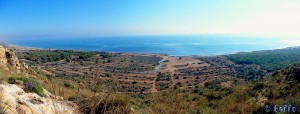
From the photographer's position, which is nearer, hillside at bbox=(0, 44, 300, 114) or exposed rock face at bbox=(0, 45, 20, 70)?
hillside at bbox=(0, 44, 300, 114)

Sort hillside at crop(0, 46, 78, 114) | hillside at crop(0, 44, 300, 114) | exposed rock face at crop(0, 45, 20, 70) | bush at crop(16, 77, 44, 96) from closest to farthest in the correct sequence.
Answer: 1. hillside at crop(0, 44, 300, 114)
2. hillside at crop(0, 46, 78, 114)
3. bush at crop(16, 77, 44, 96)
4. exposed rock face at crop(0, 45, 20, 70)

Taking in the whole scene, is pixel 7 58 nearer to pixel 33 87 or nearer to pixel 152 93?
pixel 33 87

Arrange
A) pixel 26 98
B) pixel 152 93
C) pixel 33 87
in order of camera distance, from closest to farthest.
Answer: pixel 152 93 < pixel 26 98 < pixel 33 87

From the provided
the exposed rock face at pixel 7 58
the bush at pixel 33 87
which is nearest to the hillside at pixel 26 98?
the bush at pixel 33 87

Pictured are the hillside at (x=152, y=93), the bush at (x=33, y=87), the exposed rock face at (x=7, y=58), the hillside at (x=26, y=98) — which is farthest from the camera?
the exposed rock face at (x=7, y=58)

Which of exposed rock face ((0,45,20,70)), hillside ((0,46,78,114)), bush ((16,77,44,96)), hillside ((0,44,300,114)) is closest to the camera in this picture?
hillside ((0,44,300,114))

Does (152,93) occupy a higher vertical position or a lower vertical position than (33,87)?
higher

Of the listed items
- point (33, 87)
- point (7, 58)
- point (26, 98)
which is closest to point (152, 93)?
point (26, 98)

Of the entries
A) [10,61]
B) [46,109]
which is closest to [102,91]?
[46,109]

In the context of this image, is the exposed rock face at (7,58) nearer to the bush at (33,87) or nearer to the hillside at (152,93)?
the hillside at (152,93)

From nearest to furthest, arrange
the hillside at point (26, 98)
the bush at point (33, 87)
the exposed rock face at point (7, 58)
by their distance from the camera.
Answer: the hillside at point (26, 98) → the bush at point (33, 87) → the exposed rock face at point (7, 58)

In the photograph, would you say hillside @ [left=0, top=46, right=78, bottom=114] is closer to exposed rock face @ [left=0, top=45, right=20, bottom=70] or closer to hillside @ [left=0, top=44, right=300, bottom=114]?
hillside @ [left=0, top=44, right=300, bottom=114]

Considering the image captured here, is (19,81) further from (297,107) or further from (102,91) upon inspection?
(297,107)

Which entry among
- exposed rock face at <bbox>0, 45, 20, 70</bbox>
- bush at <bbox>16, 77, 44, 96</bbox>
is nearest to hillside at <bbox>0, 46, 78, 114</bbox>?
bush at <bbox>16, 77, 44, 96</bbox>
